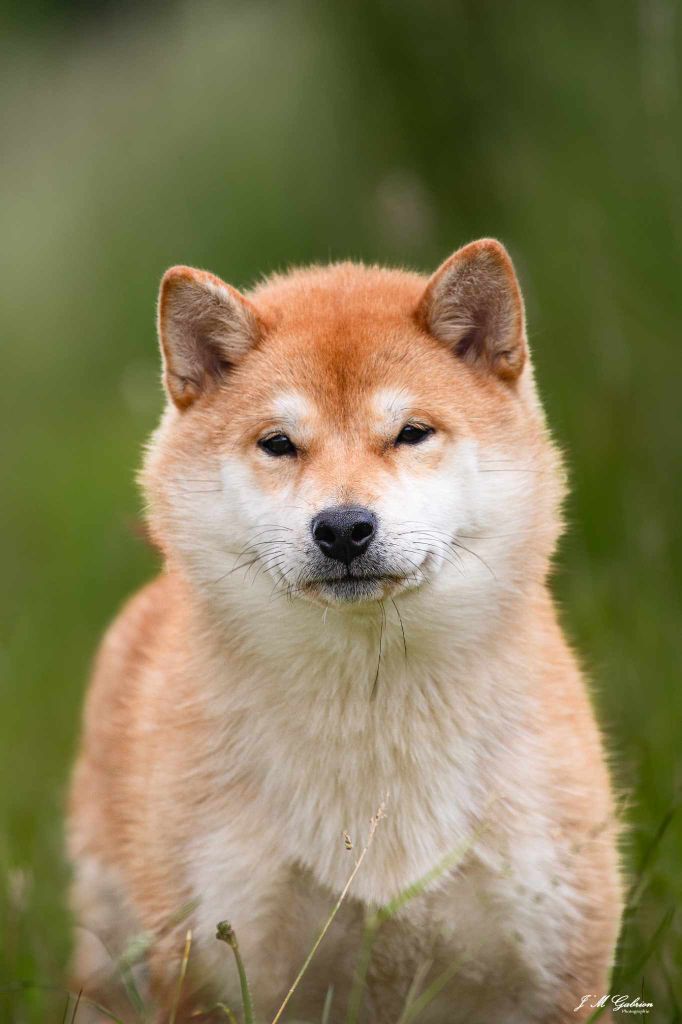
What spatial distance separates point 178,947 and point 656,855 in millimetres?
1497

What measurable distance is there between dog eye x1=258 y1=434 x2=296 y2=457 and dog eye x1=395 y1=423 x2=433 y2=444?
11.3 inches

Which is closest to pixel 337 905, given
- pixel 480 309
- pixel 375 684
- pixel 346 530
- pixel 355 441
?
pixel 375 684

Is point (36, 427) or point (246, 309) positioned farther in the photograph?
point (36, 427)

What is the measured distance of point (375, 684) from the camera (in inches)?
149

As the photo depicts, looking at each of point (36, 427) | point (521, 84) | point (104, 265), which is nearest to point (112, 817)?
point (521, 84)

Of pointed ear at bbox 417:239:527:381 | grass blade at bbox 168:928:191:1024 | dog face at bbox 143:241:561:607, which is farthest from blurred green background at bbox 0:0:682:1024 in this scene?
pointed ear at bbox 417:239:527:381

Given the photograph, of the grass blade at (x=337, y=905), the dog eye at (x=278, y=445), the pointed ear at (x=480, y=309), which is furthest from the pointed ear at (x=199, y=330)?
the grass blade at (x=337, y=905)

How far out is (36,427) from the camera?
9930 millimetres

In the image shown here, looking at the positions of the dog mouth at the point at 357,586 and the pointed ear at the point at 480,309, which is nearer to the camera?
the dog mouth at the point at 357,586

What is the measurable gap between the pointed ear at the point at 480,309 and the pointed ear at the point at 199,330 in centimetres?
51

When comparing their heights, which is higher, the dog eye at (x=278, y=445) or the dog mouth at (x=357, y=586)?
the dog eye at (x=278, y=445)

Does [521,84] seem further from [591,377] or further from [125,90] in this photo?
[125,90]

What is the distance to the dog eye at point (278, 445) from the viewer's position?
3.86 metres

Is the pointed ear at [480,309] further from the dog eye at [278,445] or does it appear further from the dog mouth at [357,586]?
the dog mouth at [357,586]
